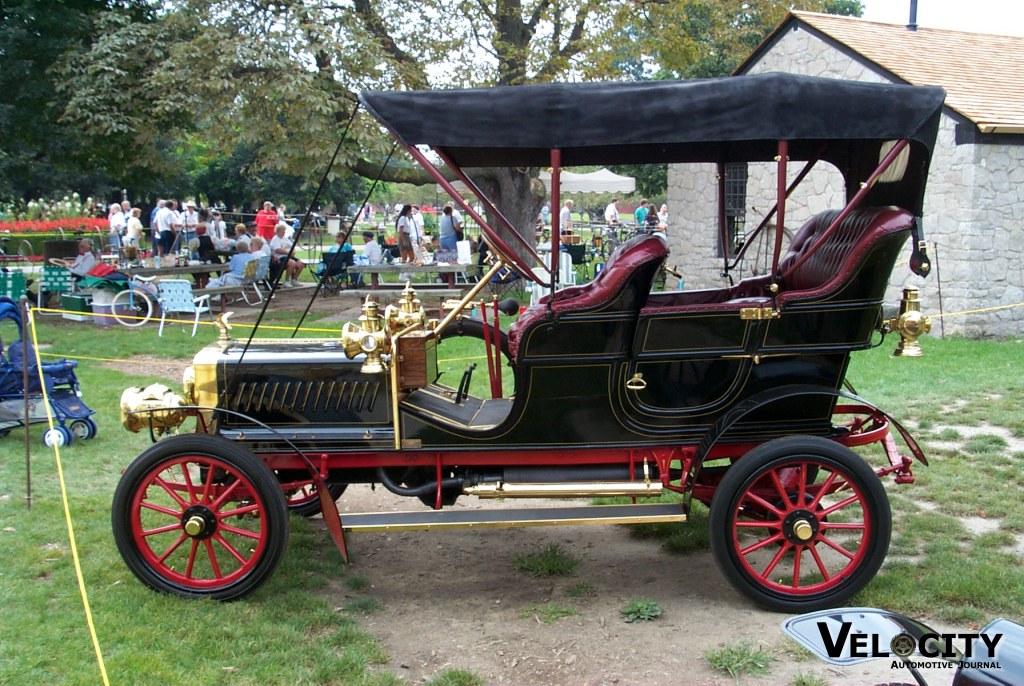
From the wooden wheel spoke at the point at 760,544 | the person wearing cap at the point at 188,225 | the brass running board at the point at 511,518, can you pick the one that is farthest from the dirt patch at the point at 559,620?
the person wearing cap at the point at 188,225

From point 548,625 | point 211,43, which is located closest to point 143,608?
point 548,625

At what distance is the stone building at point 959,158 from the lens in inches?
413

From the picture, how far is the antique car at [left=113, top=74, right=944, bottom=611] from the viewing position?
3875 mm

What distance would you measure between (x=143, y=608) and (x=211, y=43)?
9.84 meters

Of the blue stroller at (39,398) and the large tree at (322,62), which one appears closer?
the blue stroller at (39,398)

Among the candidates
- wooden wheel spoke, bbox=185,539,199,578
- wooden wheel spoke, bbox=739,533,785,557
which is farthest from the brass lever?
wooden wheel spoke, bbox=185,539,199,578

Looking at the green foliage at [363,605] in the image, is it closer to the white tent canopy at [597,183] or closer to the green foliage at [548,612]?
the green foliage at [548,612]

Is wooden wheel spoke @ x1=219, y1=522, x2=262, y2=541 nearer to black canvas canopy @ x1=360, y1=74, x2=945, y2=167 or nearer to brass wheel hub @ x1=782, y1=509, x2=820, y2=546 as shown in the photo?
black canvas canopy @ x1=360, y1=74, x2=945, y2=167

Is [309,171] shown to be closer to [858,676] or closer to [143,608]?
[143,608]

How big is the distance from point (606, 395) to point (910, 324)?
1.45 metres

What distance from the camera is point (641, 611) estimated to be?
409 centimetres

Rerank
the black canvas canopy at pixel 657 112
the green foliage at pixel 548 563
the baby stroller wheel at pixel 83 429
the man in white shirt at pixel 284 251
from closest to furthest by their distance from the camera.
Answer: the black canvas canopy at pixel 657 112 → the green foliage at pixel 548 563 → the baby stroller wheel at pixel 83 429 → the man in white shirt at pixel 284 251

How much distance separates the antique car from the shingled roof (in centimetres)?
739

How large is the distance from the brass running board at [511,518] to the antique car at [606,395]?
13mm
